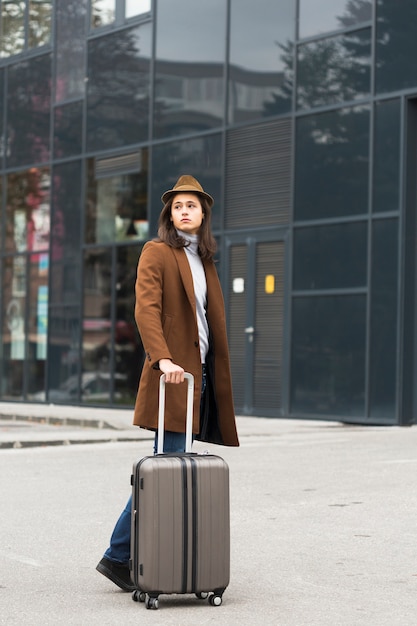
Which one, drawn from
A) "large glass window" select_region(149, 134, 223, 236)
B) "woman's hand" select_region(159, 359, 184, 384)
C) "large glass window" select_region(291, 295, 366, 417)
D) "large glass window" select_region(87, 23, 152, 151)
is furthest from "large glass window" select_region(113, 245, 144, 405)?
"woman's hand" select_region(159, 359, 184, 384)

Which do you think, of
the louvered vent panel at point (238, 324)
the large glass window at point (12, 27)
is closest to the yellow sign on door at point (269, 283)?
the louvered vent panel at point (238, 324)

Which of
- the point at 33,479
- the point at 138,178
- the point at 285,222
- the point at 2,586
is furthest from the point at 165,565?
the point at 138,178

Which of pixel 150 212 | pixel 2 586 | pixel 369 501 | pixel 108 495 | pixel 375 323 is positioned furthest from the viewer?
pixel 150 212

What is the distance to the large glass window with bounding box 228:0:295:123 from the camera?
20.6m

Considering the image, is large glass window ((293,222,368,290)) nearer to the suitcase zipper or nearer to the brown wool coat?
the brown wool coat

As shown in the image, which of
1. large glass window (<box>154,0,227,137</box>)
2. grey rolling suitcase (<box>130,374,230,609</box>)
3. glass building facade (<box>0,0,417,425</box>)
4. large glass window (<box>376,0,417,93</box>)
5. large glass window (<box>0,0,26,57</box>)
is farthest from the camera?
large glass window (<box>0,0,26,57</box>)

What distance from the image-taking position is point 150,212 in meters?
23.3

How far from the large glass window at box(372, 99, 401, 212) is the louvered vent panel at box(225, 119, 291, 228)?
192cm

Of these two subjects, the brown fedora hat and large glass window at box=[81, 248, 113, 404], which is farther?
large glass window at box=[81, 248, 113, 404]

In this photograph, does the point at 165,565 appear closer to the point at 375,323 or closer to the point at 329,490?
the point at 329,490

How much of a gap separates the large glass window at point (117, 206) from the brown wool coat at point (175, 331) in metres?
17.0

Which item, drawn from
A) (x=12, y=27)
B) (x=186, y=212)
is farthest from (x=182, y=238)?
(x=12, y=27)

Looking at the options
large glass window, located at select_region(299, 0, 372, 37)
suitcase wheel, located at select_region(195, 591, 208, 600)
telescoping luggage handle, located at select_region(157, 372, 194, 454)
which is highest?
large glass window, located at select_region(299, 0, 372, 37)

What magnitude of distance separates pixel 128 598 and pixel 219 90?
1627 cm
